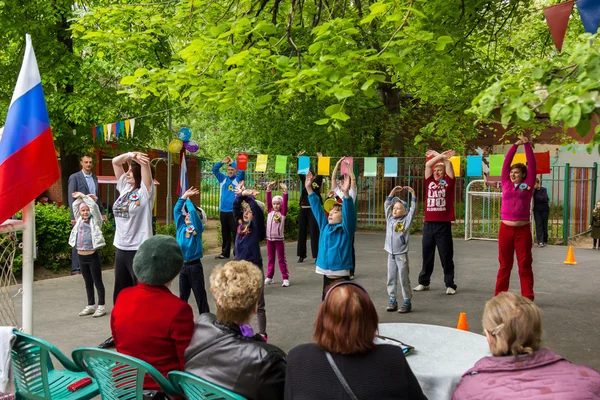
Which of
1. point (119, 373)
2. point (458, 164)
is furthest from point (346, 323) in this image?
point (458, 164)

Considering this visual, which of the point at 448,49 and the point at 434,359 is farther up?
the point at 448,49

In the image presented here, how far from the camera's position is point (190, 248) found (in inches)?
243

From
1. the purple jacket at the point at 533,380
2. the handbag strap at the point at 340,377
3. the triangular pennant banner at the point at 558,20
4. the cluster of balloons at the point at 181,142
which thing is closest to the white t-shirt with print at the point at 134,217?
the handbag strap at the point at 340,377

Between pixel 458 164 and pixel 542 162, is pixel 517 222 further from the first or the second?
pixel 458 164

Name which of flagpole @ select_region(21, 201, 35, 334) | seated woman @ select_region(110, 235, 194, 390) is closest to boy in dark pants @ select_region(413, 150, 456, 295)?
seated woman @ select_region(110, 235, 194, 390)

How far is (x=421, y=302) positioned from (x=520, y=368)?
5581 mm

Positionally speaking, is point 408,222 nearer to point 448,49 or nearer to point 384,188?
point 448,49

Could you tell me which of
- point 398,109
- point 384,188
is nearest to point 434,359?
point 384,188

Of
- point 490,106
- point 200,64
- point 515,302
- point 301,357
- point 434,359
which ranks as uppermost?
point 200,64

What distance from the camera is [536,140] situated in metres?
25.1

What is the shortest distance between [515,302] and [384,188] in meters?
17.0

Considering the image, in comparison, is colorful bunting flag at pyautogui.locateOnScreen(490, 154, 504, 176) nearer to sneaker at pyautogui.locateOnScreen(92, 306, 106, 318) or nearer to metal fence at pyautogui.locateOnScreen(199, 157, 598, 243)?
metal fence at pyautogui.locateOnScreen(199, 157, 598, 243)

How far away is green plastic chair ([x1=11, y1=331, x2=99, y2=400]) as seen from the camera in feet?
10.5

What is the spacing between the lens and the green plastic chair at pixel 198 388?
2594mm
